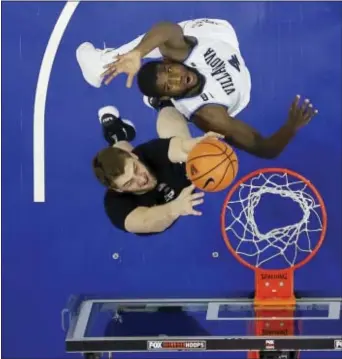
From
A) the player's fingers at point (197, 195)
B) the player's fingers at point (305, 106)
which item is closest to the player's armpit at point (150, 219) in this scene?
the player's fingers at point (197, 195)

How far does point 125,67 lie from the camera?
132 inches

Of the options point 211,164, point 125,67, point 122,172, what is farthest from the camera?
point 125,67

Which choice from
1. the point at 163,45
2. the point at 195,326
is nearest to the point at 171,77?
the point at 163,45

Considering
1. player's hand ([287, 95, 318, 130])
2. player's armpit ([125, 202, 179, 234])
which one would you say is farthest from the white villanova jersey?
player's armpit ([125, 202, 179, 234])

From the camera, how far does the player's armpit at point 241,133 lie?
11.1 ft

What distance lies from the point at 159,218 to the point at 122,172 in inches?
11.7

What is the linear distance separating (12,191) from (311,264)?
1391 mm

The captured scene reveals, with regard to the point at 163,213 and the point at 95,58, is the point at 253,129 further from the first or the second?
the point at 95,58

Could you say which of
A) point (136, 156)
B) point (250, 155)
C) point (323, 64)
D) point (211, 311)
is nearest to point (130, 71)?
point (136, 156)

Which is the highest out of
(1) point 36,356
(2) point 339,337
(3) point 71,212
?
(3) point 71,212

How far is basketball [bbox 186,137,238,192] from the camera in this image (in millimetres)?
3076

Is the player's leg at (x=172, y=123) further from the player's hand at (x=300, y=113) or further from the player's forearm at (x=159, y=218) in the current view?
the player's hand at (x=300, y=113)

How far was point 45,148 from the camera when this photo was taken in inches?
136

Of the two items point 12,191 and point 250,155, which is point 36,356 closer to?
point 12,191
